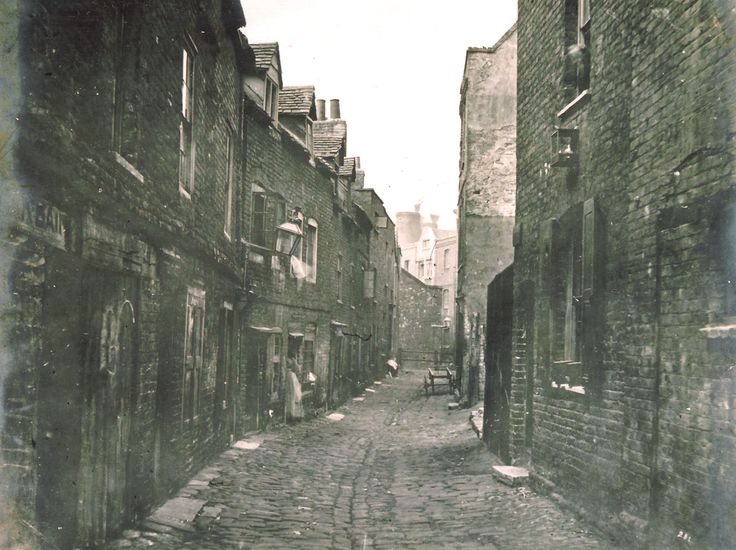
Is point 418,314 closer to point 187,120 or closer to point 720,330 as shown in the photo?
point 187,120

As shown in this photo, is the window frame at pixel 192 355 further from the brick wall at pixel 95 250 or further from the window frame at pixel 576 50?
the window frame at pixel 576 50

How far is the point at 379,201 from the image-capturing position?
3200 centimetres

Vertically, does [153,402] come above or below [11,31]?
below

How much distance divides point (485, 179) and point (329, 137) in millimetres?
5477

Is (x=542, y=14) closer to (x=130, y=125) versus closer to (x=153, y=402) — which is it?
(x=130, y=125)

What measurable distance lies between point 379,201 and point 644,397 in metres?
26.5

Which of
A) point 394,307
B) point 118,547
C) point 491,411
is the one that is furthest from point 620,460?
point 394,307

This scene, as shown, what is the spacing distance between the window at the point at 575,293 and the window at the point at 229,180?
18.1ft

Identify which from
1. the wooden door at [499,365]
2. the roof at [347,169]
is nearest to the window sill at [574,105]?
the wooden door at [499,365]

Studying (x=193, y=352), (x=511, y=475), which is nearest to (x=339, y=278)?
(x=193, y=352)

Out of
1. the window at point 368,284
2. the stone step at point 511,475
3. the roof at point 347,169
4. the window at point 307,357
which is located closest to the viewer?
the stone step at point 511,475

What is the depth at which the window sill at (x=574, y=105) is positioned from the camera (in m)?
7.67

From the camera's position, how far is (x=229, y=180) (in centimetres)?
1191

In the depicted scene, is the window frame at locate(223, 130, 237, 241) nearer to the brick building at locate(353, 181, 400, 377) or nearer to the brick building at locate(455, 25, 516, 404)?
the brick building at locate(455, 25, 516, 404)
